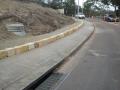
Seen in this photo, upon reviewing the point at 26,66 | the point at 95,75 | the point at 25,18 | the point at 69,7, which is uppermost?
the point at 25,18

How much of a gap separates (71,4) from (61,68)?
82215 mm

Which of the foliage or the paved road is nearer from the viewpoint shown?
the paved road

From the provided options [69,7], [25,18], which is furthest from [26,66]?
[69,7]

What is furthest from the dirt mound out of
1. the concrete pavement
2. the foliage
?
Answer: the foliage

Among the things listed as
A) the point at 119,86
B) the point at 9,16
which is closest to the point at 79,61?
the point at 119,86

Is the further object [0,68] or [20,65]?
[20,65]

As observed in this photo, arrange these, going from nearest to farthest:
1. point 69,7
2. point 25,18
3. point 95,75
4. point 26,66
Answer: point 95,75 < point 26,66 < point 25,18 < point 69,7

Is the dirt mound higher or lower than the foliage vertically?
higher

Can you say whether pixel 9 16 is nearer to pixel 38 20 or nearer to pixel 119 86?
pixel 38 20

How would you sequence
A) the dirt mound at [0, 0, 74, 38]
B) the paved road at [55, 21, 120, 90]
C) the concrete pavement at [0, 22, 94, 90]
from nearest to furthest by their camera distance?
the concrete pavement at [0, 22, 94, 90], the paved road at [55, 21, 120, 90], the dirt mound at [0, 0, 74, 38]

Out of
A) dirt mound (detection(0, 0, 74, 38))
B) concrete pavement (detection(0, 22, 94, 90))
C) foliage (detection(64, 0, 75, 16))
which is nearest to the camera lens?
concrete pavement (detection(0, 22, 94, 90))

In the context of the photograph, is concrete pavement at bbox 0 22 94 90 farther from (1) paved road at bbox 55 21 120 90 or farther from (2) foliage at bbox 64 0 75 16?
(2) foliage at bbox 64 0 75 16

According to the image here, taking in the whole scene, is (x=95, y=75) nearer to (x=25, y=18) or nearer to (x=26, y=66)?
(x=26, y=66)

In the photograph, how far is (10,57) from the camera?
43.3ft
